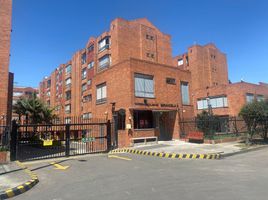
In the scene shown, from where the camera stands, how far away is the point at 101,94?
24.3 m

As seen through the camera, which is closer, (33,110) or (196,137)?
(196,137)

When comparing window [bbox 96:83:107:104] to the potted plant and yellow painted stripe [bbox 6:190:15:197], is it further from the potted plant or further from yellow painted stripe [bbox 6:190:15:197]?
yellow painted stripe [bbox 6:190:15:197]

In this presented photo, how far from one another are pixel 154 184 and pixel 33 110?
2296 cm

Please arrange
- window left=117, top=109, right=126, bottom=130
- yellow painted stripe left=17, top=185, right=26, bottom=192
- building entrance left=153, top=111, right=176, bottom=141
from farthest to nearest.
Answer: building entrance left=153, top=111, right=176, bottom=141 < window left=117, top=109, right=126, bottom=130 < yellow painted stripe left=17, top=185, right=26, bottom=192

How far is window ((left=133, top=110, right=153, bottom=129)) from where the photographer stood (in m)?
20.3

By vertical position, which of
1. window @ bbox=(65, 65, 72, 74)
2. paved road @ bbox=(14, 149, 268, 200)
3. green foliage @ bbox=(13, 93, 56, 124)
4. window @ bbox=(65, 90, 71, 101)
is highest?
window @ bbox=(65, 65, 72, 74)

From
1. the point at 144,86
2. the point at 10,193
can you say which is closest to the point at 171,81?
the point at 144,86

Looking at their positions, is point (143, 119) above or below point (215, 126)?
above

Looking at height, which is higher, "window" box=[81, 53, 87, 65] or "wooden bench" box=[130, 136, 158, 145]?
"window" box=[81, 53, 87, 65]

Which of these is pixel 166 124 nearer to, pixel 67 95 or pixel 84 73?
pixel 84 73

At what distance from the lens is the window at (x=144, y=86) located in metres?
20.3

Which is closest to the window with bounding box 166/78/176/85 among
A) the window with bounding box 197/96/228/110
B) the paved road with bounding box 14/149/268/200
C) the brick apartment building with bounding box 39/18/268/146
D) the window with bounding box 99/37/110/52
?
the brick apartment building with bounding box 39/18/268/146

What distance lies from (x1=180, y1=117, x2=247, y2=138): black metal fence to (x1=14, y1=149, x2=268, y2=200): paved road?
33.0 ft

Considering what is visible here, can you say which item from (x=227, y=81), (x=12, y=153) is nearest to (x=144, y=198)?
(x=12, y=153)
